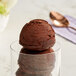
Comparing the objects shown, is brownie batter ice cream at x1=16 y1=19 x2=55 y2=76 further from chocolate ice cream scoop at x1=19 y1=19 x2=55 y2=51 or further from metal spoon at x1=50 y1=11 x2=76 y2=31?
metal spoon at x1=50 y1=11 x2=76 y2=31


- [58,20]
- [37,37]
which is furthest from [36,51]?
[58,20]

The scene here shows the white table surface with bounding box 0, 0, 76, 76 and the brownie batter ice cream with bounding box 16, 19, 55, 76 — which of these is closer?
the brownie batter ice cream with bounding box 16, 19, 55, 76

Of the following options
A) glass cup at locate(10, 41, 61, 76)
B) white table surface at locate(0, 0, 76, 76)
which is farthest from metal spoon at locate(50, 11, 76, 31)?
glass cup at locate(10, 41, 61, 76)

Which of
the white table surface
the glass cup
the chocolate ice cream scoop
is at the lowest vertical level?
the white table surface

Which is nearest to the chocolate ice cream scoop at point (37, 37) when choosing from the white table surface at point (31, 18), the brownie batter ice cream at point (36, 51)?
the brownie batter ice cream at point (36, 51)

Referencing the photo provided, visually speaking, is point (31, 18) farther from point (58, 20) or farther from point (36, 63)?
point (36, 63)

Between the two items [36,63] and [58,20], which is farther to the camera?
[58,20]

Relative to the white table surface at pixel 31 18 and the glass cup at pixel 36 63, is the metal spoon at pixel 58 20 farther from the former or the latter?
the glass cup at pixel 36 63

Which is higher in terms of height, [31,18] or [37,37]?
[37,37]
